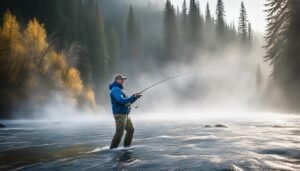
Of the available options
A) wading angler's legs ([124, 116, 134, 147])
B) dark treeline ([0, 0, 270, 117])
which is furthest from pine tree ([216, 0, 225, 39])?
wading angler's legs ([124, 116, 134, 147])

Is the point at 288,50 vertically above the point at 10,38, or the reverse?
the point at 10,38

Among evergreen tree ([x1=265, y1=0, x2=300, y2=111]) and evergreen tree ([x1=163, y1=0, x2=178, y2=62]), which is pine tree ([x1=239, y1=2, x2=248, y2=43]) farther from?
evergreen tree ([x1=265, y1=0, x2=300, y2=111])

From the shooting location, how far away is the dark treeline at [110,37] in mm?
66000

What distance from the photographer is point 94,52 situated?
73.6m

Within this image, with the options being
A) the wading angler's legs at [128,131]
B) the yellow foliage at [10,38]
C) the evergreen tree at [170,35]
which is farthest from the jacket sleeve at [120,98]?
the evergreen tree at [170,35]

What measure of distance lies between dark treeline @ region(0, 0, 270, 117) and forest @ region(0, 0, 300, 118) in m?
0.19

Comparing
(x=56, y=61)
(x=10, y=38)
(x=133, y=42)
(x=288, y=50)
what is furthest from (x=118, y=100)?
(x=133, y=42)

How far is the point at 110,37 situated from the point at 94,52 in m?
16.1

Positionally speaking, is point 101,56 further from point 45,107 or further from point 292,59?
point 292,59

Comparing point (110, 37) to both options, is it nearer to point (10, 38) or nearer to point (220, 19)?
point (220, 19)

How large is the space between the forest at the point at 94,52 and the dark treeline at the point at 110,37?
0.62 feet

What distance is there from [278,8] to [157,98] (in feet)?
166

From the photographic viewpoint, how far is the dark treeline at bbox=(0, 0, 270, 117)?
66.0m

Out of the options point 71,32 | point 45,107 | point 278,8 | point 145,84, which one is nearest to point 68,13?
point 71,32
